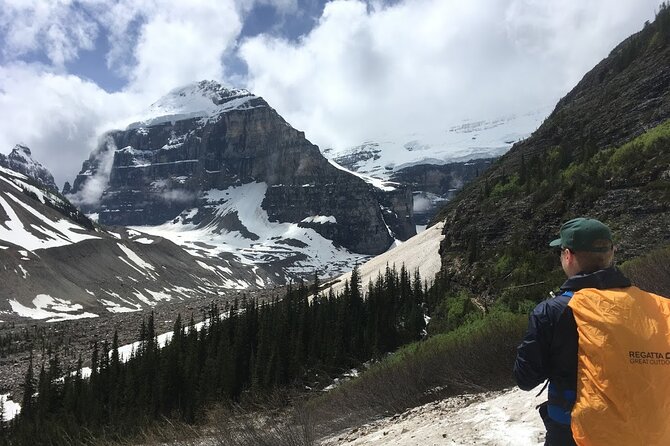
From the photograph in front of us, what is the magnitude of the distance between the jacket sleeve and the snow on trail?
15.2ft

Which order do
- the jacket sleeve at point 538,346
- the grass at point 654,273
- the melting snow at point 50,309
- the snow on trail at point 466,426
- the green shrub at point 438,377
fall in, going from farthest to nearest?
the melting snow at point 50,309, the green shrub at point 438,377, the grass at point 654,273, the snow on trail at point 466,426, the jacket sleeve at point 538,346

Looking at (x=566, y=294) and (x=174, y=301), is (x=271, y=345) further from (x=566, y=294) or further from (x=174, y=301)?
(x=174, y=301)

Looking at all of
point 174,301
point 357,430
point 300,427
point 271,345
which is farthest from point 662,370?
point 174,301

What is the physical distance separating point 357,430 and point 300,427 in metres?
4.69

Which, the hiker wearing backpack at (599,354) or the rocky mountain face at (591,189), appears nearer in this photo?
the hiker wearing backpack at (599,354)

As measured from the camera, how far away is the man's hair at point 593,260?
157 inches

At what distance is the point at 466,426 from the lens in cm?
979

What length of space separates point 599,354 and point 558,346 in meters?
0.35

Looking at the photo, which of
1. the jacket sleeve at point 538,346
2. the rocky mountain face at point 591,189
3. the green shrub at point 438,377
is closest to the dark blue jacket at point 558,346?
the jacket sleeve at point 538,346

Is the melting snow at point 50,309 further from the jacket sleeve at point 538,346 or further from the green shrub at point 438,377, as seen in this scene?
the jacket sleeve at point 538,346

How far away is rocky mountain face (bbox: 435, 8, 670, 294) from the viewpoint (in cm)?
2986

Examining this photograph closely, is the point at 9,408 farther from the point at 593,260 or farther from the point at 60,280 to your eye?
the point at 60,280

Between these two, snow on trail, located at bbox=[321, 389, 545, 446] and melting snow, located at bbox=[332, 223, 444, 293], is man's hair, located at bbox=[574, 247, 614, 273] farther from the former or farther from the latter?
melting snow, located at bbox=[332, 223, 444, 293]

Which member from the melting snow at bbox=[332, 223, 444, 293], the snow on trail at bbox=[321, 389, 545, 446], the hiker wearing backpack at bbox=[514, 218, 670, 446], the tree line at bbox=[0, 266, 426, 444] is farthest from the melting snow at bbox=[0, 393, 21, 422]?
the hiker wearing backpack at bbox=[514, 218, 670, 446]
